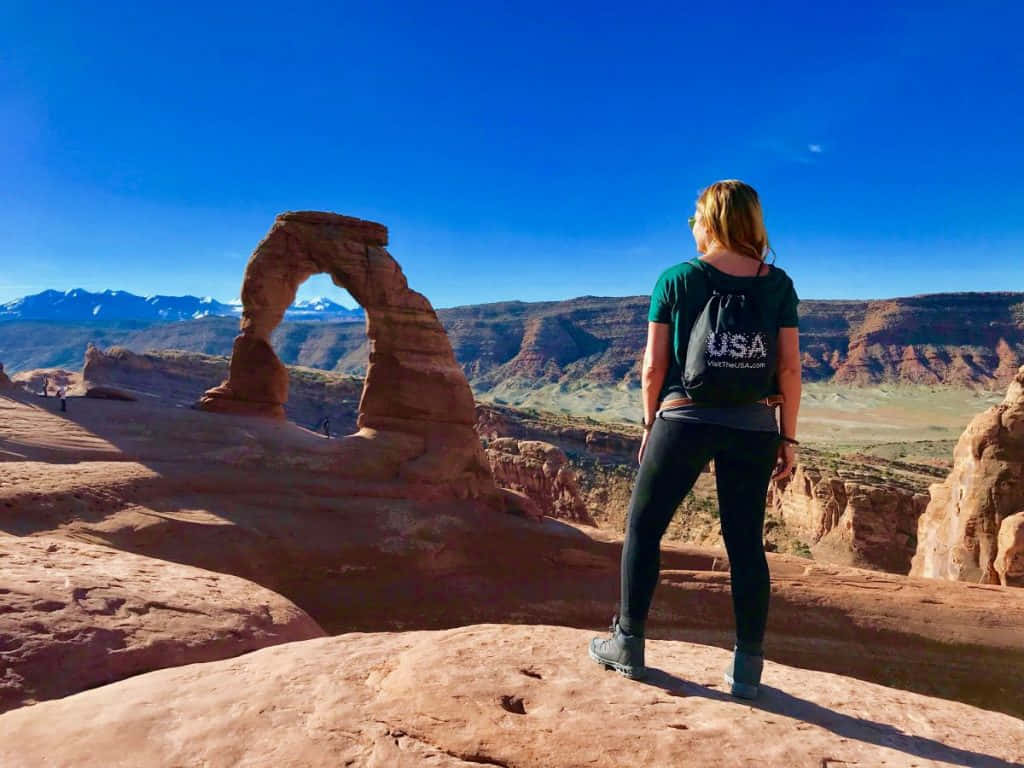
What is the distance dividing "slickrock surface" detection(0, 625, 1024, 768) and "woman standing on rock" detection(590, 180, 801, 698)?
14.8 inches

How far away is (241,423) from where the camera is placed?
42.5 feet

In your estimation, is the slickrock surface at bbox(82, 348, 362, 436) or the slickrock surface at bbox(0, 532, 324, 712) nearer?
the slickrock surface at bbox(0, 532, 324, 712)

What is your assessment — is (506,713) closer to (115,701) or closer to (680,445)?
(680,445)

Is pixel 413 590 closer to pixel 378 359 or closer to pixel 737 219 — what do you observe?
pixel 378 359

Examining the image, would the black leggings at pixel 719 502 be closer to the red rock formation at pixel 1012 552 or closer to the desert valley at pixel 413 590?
the desert valley at pixel 413 590

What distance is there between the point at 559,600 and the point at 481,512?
7.72 ft

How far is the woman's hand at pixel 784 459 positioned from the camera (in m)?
3.21

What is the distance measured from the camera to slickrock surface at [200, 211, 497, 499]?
1325 centimetres

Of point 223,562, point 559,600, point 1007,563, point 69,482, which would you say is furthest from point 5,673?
point 1007,563

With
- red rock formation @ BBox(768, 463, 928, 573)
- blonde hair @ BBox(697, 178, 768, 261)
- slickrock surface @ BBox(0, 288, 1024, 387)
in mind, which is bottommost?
red rock formation @ BBox(768, 463, 928, 573)

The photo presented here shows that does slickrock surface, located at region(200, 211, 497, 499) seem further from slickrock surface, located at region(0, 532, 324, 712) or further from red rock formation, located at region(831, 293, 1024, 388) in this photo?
red rock formation, located at region(831, 293, 1024, 388)

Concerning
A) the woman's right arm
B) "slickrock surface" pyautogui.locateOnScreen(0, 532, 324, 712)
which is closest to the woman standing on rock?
the woman's right arm

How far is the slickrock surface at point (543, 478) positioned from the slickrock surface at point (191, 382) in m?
22.9

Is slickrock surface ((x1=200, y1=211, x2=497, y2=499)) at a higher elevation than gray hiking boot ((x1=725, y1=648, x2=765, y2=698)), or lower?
higher
